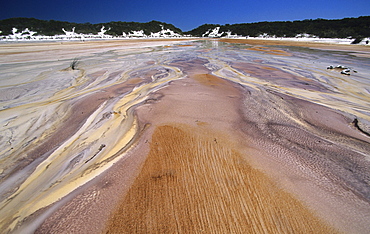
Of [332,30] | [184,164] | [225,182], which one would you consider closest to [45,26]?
[184,164]

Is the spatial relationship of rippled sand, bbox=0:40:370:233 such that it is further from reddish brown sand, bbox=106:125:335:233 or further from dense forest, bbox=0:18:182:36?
dense forest, bbox=0:18:182:36

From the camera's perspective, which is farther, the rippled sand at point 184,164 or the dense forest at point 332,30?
the dense forest at point 332,30

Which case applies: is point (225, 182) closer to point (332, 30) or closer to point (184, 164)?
point (184, 164)

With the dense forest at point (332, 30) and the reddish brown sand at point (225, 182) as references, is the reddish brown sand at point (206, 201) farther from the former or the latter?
the dense forest at point (332, 30)

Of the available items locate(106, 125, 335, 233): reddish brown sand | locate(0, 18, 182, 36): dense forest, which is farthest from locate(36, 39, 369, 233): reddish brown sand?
locate(0, 18, 182, 36): dense forest

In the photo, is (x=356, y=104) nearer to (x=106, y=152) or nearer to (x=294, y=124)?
(x=294, y=124)

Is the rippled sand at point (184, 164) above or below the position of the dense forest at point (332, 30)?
below

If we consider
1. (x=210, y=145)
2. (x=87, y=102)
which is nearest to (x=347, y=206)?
(x=210, y=145)

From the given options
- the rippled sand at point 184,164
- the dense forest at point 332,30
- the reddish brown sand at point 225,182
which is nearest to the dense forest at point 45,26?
the dense forest at point 332,30

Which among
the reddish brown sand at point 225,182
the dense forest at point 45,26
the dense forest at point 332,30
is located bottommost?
the reddish brown sand at point 225,182
